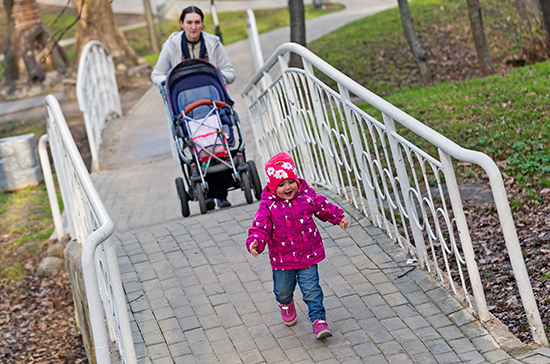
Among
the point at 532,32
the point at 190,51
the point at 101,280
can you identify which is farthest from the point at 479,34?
the point at 101,280

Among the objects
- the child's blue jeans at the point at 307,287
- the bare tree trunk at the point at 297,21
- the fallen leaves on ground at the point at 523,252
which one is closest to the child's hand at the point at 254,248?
the child's blue jeans at the point at 307,287

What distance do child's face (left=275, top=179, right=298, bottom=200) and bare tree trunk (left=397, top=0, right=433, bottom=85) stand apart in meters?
9.50

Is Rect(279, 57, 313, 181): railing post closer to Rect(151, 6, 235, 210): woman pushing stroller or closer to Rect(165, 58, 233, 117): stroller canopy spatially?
Rect(165, 58, 233, 117): stroller canopy

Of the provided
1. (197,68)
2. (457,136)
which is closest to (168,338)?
(197,68)

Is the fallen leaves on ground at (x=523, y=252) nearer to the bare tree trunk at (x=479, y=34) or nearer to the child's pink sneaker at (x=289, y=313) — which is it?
the child's pink sneaker at (x=289, y=313)

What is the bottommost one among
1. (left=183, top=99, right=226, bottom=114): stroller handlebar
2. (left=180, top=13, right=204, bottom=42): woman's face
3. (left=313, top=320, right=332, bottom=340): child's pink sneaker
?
(left=313, top=320, right=332, bottom=340): child's pink sneaker

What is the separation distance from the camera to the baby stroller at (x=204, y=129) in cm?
693

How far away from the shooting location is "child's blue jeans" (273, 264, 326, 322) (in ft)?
13.8

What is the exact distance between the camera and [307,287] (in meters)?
4.20

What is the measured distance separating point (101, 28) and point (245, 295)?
576 inches

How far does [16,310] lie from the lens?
8086 mm

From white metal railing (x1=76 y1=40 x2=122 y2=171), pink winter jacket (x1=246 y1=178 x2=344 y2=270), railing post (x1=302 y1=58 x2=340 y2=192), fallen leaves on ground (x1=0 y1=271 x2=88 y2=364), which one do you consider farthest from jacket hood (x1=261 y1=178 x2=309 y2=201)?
white metal railing (x1=76 y1=40 x2=122 y2=171)

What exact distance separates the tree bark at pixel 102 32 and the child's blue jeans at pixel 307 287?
14.0 metres

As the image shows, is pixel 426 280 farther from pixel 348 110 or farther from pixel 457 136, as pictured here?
pixel 457 136
